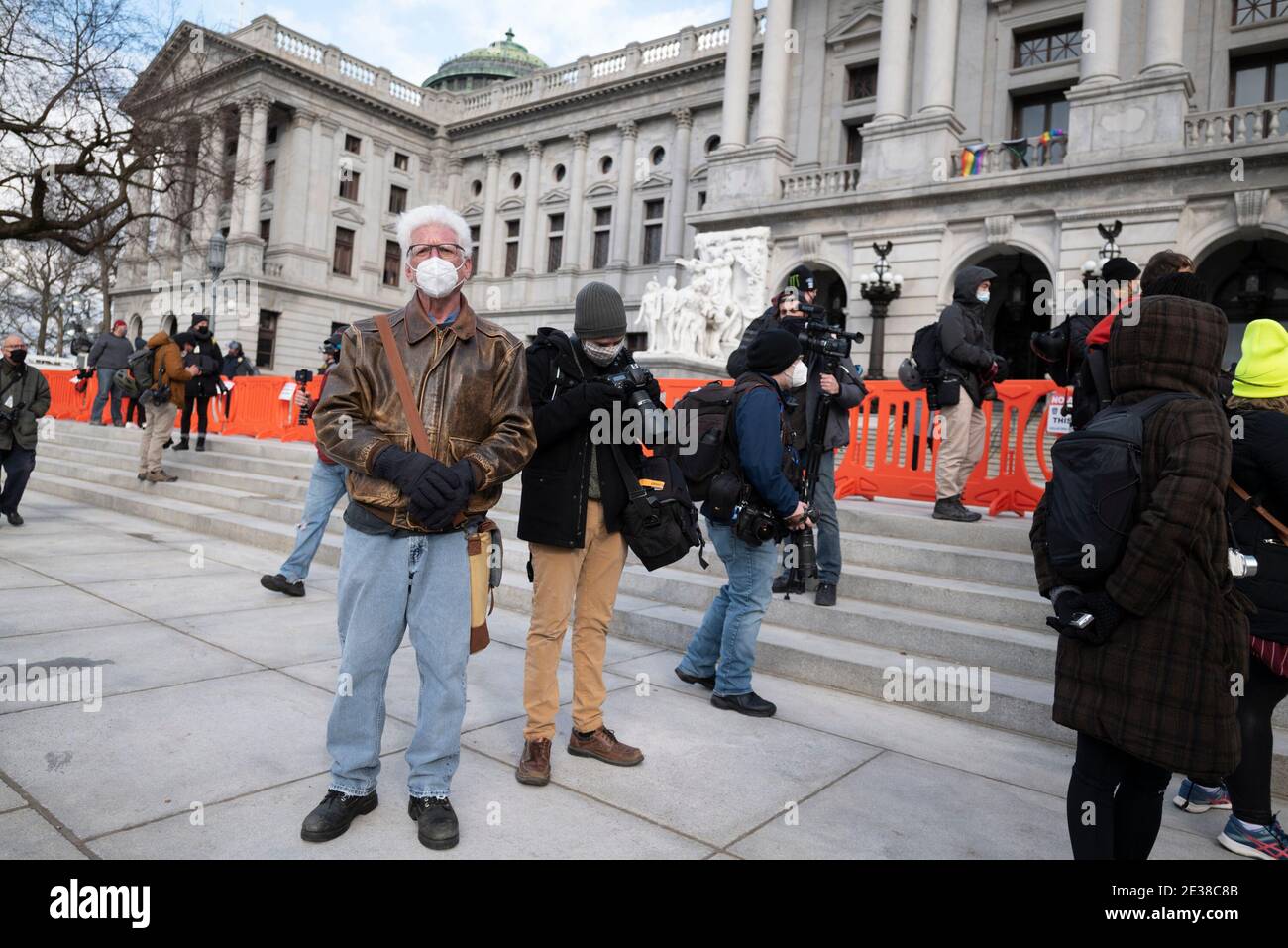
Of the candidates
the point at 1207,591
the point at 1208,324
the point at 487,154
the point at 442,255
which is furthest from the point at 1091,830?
the point at 487,154

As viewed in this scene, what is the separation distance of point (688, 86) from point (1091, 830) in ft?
127

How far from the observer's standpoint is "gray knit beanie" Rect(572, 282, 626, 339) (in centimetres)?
352

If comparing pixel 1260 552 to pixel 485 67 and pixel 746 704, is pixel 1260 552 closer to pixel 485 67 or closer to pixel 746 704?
pixel 746 704

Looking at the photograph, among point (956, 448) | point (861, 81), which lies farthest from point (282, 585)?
point (861, 81)

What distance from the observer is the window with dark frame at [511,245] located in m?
43.7

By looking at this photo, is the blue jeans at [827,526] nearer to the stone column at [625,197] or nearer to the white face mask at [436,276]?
the white face mask at [436,276]

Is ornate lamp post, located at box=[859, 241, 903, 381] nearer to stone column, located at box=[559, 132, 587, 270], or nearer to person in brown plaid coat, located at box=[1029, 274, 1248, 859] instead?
person in brown plaid coat, located at box=[1029, 274, 1248, 859]

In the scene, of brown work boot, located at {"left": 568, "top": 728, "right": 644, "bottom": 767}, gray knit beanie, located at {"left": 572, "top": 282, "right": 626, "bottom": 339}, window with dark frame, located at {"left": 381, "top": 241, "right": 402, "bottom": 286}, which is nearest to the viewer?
gray knit beanie, located at {"left": 572, "top": 282, "right": 626, "bottom": 339}

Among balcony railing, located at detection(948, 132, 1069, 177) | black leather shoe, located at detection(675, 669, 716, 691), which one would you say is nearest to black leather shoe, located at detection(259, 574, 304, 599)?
black leather shoe, located at detection(675, 669, 716, 691)

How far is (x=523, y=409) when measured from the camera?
3.20 metres

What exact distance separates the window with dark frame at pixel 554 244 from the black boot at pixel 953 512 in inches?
1435

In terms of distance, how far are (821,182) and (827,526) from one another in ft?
67.8

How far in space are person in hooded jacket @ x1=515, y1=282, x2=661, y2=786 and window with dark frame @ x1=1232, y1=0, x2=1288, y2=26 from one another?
2615 cm
